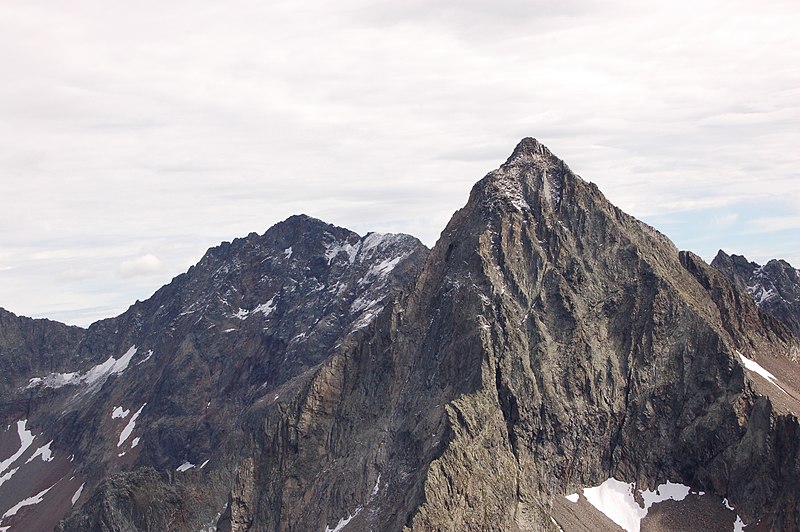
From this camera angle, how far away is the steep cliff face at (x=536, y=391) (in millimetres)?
143375

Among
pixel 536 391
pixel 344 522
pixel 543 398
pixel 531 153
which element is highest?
pixel 531 153

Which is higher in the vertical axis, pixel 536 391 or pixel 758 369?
pixel 758 369

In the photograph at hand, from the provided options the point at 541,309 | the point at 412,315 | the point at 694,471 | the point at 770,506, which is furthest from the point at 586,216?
the point at 770,506

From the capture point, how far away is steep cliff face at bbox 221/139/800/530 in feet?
470

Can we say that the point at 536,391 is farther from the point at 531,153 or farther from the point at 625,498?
the point at 531,153

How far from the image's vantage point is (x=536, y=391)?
15638 centimetres

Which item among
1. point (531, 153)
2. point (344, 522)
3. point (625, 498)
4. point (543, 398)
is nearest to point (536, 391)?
point (543, 398)

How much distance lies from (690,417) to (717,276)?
45.0 m

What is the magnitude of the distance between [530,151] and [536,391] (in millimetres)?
58333

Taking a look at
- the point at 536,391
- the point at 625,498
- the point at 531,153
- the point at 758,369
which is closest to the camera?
the point at 625,498

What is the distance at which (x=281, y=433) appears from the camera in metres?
179

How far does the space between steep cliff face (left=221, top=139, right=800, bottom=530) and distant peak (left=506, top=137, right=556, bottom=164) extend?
0.53 metres

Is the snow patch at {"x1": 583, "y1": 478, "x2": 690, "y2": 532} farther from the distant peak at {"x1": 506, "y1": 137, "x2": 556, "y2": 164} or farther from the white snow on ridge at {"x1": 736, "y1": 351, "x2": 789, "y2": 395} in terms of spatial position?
the distant peak at {"x1": 506, "y1": 137, "x2": 556, "y2": 164}

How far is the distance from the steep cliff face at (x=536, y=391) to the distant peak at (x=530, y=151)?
20.9 inches
